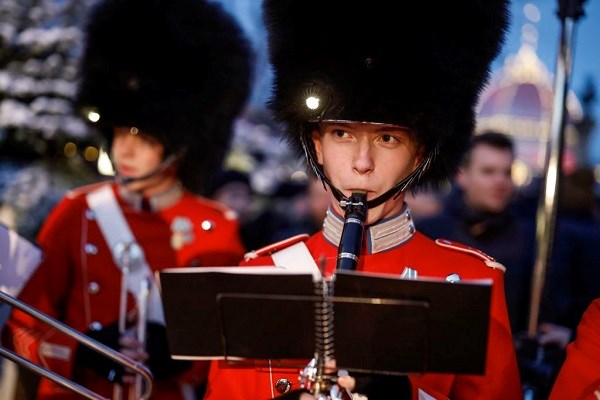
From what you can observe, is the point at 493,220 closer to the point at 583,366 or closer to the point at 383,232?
the point at 383,232

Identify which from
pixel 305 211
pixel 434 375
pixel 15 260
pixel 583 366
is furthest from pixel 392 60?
pixel 305 211

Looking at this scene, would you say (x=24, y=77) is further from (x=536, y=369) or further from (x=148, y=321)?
(x=536, y=369)

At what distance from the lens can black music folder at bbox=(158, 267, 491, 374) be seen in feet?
7.62

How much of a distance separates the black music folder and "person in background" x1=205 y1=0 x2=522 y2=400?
518mm

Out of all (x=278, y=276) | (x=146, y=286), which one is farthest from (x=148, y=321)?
(x=278, y=276)

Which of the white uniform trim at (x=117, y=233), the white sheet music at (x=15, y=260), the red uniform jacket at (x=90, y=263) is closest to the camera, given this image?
the white sheet music at (x=15, y=260)

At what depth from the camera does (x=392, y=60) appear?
3129 millimetres

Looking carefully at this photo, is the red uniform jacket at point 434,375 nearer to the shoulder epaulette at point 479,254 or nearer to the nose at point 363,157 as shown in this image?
the shoulder epaulette at point 479,254

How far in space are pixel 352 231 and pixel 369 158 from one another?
0.27 meters

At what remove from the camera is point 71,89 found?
261 inches

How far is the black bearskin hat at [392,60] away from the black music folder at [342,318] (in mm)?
887

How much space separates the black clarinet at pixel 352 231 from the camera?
111 inches

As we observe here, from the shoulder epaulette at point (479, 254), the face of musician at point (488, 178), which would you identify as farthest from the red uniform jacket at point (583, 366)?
the face of musician at point (488, 178)

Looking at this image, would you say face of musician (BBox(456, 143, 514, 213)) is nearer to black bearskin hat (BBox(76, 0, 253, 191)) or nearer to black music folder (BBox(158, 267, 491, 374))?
black bearskin hat (BBox(76, 0, 253, 191))
